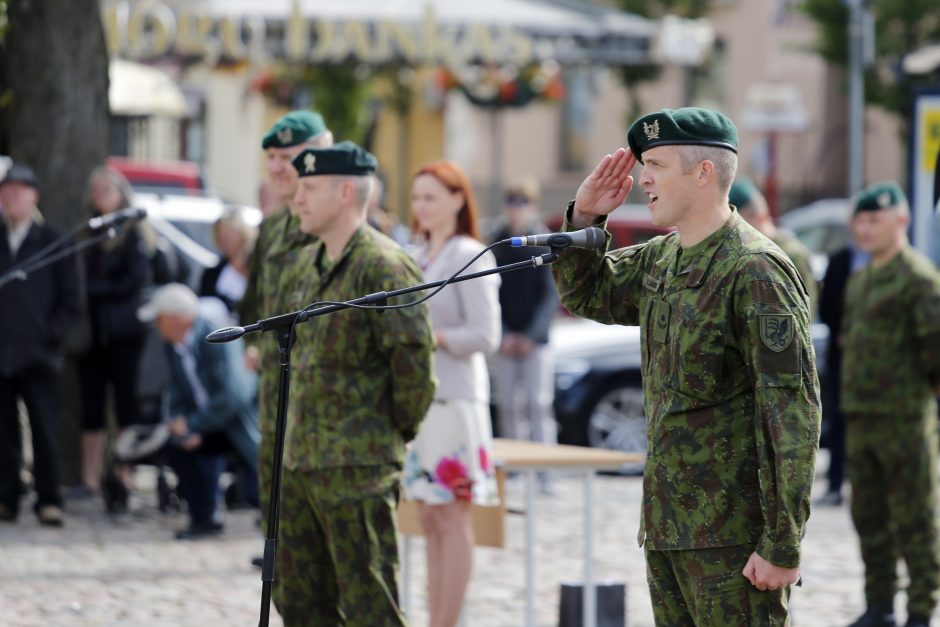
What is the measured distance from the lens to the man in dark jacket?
10633 mm

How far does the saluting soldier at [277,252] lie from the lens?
667cm

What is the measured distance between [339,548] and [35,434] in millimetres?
5144

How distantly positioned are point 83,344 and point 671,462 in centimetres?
739

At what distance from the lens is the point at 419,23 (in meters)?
21.2

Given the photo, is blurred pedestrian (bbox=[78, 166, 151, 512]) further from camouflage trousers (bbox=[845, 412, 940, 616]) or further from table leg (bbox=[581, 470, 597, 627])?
camouflage trousers (bbox=[845, 412, 940, 616])

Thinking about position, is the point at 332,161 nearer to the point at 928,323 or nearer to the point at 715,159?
the point at 715,159

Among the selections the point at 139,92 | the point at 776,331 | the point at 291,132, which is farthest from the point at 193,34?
the point at 776,331

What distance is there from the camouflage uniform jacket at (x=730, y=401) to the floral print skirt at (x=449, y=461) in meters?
2.29

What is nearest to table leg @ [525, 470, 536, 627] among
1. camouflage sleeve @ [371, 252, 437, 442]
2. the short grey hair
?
camouflage sleeve @ [371, 252, 437, 442]

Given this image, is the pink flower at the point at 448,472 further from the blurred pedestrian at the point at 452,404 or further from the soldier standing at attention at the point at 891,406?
the soldier standing at attention at the point at 891,406

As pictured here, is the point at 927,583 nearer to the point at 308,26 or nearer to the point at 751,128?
the point at 308,26

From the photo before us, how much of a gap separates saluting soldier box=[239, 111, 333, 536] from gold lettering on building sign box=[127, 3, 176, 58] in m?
13.5

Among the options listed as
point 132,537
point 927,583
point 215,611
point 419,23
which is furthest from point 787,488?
point 419,23

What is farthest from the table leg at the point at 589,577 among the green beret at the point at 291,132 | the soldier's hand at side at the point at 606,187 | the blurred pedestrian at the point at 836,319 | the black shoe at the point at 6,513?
the blurred pedestrian at the point at 836,319
